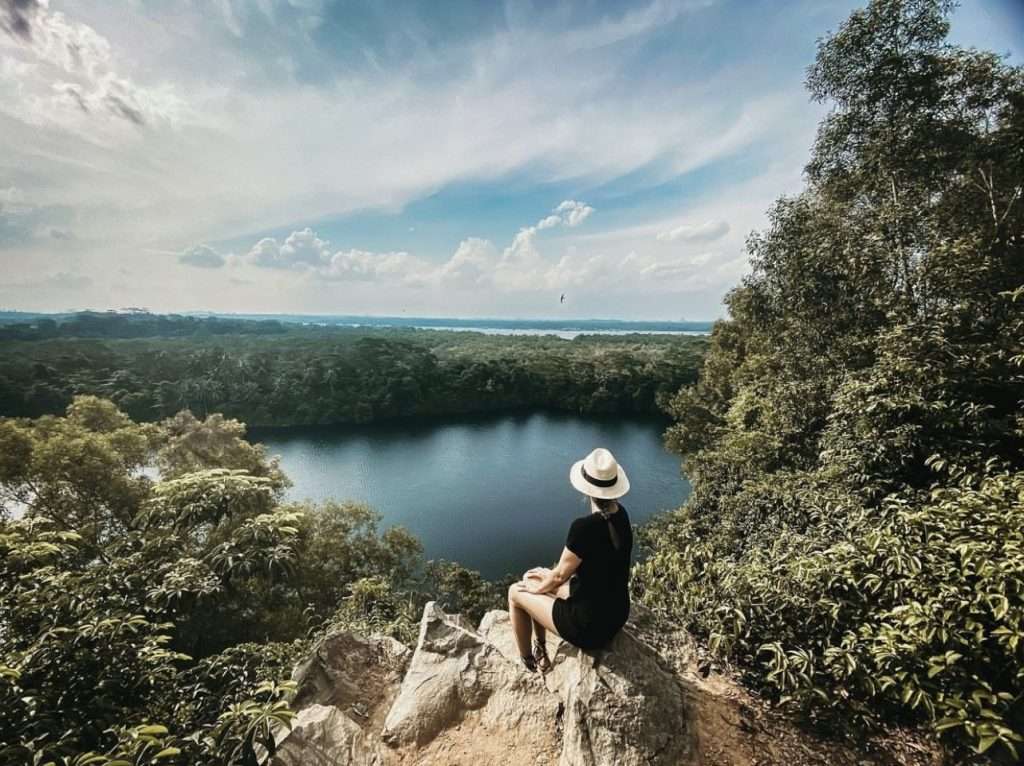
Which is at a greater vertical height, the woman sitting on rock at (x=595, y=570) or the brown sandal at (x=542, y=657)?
the woman sitting on rock at (x=595, y=570)

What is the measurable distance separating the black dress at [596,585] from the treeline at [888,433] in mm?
1118

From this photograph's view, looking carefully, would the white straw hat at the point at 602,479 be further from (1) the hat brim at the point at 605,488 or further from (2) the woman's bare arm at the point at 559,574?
(2) the woman's bare arm at the point at 559,574

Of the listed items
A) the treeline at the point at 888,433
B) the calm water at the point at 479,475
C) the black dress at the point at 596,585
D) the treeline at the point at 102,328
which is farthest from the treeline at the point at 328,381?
the black dress at the point at 596,585

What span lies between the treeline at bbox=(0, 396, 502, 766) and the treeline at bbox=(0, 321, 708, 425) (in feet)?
78.7

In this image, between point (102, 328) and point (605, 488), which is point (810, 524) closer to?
point (605, 488)

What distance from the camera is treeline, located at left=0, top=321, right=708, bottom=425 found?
32531 mm

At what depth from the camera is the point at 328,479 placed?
2595 cm

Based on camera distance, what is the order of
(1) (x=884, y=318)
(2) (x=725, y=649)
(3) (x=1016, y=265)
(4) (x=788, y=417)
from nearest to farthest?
(2) (x=725, y=649)
(3) (x=1016, y=265)
(1) (x=884, y=318)
(4) (x=788, y=417)

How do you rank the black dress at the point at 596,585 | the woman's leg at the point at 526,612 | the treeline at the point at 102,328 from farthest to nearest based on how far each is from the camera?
the treeline at the point at 102,328, the woman's leg at the point at 526,612, the black dress at the point at 596,585

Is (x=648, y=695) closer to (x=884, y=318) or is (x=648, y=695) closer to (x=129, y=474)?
(x=884, y=318)

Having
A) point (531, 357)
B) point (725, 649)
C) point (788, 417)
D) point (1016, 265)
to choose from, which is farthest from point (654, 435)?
point (725, 649)

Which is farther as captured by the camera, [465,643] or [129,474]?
[129,474]

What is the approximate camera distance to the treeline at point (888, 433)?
280 cm

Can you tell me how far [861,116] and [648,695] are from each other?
8.87m
